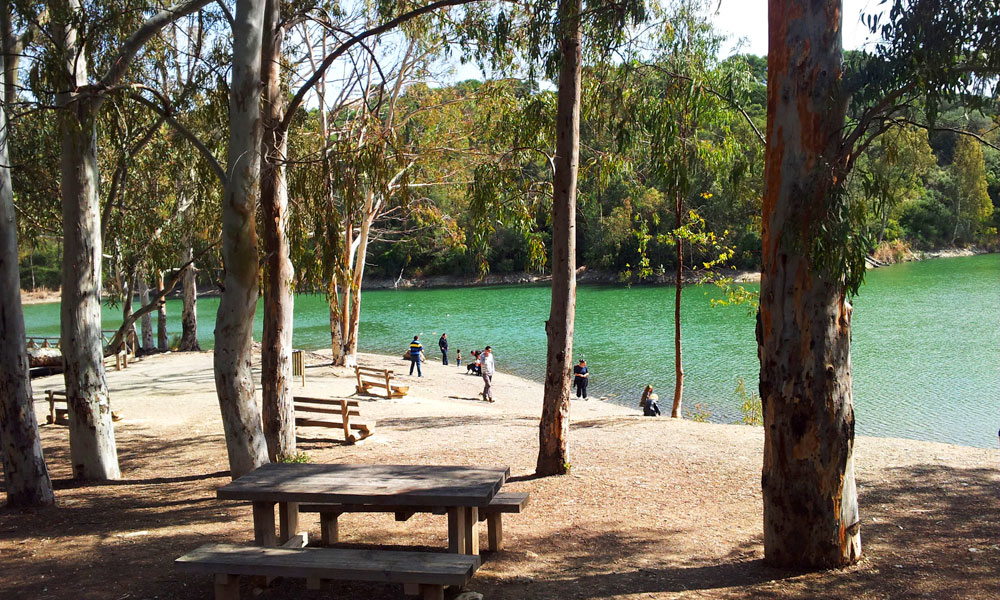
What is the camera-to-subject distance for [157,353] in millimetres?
23016

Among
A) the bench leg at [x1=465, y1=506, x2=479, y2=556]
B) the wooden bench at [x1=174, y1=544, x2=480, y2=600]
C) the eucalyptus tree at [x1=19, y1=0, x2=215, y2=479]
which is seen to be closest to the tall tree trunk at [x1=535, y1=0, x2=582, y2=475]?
the bench leg at [x1=465, y1=506, x2=479, y2=556]

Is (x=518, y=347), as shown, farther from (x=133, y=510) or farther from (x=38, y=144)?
(x=133, y=510)

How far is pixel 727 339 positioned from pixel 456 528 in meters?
21.4

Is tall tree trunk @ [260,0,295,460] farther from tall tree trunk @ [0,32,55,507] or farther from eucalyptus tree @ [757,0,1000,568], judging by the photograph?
eucalyptus tree @ [757,0,1000,568]

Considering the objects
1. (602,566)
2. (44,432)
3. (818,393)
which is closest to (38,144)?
(44,432)

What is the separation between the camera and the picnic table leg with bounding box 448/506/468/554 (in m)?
3.86

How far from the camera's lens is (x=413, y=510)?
4316 millimetres

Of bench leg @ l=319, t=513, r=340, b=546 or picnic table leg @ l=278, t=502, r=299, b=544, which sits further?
bench leg @ l=319, t=513, r=340, b=546

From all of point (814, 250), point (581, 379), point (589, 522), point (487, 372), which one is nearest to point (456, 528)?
point (589, 522)

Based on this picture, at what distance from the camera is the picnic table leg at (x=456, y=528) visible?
12.7 ft

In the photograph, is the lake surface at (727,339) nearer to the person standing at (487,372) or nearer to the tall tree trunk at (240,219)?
the person standing at (487,372)

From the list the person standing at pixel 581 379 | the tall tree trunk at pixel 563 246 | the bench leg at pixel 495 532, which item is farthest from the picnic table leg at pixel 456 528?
the person standing at pixel 581 379

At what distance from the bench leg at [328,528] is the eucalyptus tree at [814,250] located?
246 centimetres

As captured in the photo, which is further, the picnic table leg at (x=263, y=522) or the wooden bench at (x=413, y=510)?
the wooden bench at (x=413, y=510)
